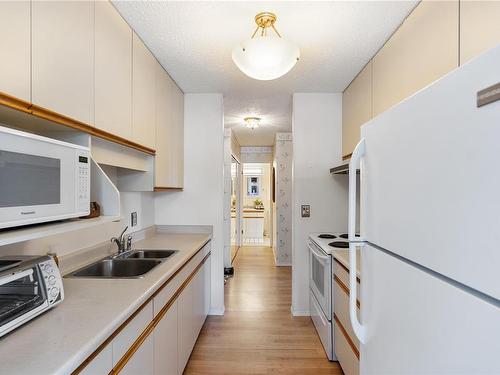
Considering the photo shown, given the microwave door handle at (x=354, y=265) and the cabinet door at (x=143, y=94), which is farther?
the cabinet door at (x=143, y=94)

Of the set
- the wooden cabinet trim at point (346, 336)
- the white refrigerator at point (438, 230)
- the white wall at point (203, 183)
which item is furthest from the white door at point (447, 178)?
the white wall at point (203, 183)

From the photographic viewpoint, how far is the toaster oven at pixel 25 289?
93 centimetres

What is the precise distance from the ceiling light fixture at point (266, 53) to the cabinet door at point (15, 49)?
102 centimetres

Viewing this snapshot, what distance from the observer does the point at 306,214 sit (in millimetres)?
3098

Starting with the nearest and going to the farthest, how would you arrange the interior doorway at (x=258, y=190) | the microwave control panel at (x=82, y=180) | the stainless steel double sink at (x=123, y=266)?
1. the microwave control panel at (x=82, y=180)
2. the stainless steel double sink at (x=123, y=266)
3. the interior doorway at (x=258, y=190)

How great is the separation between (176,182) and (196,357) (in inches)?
60.1

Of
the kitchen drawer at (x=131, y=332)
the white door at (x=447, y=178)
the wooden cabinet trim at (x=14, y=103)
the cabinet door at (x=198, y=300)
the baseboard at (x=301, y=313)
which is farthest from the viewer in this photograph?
the baseboard at (x=301, y=313)

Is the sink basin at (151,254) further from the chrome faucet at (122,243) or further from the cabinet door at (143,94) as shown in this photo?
the cabinet door at (143,94)

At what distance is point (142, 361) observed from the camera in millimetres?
1272

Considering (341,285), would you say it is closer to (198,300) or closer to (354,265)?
(354,265)

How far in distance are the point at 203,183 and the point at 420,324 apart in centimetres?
256

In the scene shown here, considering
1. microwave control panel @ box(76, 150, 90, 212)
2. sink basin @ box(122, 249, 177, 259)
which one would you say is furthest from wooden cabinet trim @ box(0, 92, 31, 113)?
sink basin @ box(122, 249, 177, 259)

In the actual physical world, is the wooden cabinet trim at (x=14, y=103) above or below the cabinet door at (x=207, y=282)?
above

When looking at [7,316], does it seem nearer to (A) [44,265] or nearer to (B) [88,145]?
(A) [44,265]
